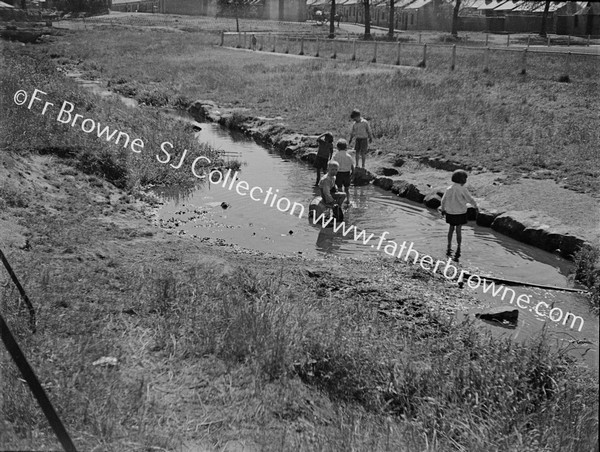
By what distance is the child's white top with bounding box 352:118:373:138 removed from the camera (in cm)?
1531

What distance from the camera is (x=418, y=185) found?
1471cm

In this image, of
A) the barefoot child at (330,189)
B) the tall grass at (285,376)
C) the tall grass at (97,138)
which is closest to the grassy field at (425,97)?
the tall grass at (97,138)

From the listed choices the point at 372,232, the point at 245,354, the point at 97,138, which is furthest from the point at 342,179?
the point at 245,354

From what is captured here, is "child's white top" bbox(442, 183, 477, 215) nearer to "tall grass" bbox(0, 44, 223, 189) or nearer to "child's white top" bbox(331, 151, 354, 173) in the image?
"child's white top" bbox(331, 151, 354, 173)

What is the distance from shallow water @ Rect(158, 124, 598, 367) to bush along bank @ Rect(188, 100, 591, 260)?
20cm

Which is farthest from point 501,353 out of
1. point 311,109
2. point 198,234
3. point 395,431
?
point 311,109

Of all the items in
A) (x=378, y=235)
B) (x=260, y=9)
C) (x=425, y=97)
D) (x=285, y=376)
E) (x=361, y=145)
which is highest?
(x=260, y=9)

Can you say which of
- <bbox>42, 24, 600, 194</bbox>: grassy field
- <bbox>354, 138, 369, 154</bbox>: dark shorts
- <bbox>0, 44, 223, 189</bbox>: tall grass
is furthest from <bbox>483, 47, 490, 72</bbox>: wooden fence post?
<bbox>354, 138, 369, 154</bbox>: dark shorts

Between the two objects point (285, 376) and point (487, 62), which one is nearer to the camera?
point (285, 376)

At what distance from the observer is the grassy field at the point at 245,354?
16.7 ft

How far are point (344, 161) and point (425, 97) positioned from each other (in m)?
11.9

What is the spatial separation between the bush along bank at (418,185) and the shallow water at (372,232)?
203 millimetres

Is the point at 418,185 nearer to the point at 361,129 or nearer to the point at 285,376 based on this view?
the point at 361,129

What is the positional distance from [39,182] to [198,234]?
3170mm
